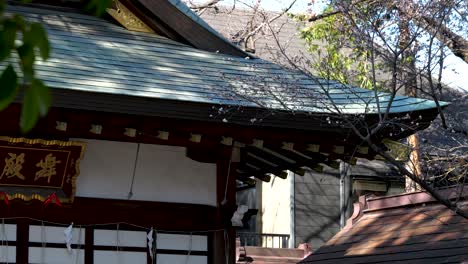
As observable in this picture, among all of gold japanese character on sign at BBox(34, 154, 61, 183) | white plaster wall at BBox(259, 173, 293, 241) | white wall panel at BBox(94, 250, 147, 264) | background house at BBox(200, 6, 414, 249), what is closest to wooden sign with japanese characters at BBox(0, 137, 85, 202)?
gold japanese character on sign at BBox(34, 154, 61, 183)

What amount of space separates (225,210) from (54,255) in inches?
64.6

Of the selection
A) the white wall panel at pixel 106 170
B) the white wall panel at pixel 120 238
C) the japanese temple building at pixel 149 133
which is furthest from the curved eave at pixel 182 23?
the white wall panel at pixel 120 238

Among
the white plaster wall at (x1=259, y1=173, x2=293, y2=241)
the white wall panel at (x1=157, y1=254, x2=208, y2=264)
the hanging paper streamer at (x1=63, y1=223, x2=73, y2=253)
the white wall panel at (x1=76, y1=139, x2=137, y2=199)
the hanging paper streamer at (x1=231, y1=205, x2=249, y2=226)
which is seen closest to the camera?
the hanging paper streamer at (x1=63, y1=223, x2=73, y2=253)

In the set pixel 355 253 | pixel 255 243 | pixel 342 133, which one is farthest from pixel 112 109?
pixel 255 243

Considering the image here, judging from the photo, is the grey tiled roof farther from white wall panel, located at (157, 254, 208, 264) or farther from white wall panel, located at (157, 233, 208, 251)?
white wall panel, located at (157, 254, 208, 264)

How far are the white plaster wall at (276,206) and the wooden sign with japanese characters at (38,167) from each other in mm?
13360

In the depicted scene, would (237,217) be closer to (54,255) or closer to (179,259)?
(179,259)

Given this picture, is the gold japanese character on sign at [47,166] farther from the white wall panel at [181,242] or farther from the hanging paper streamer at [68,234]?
the white wall panel at [181,242]

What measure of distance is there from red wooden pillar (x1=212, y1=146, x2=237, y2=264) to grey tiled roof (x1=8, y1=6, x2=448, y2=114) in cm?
79

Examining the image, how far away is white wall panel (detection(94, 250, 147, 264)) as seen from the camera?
8750 mm

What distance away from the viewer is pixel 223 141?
850 centimetres

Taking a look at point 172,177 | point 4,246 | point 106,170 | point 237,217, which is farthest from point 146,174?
point 4,246

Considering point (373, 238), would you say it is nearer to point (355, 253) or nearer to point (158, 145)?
point (355, 253)

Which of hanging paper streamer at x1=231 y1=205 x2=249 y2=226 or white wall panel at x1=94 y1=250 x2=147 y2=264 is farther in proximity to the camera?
hanging paper streamer at x1=231 y1=205 x2=249 y2=226
